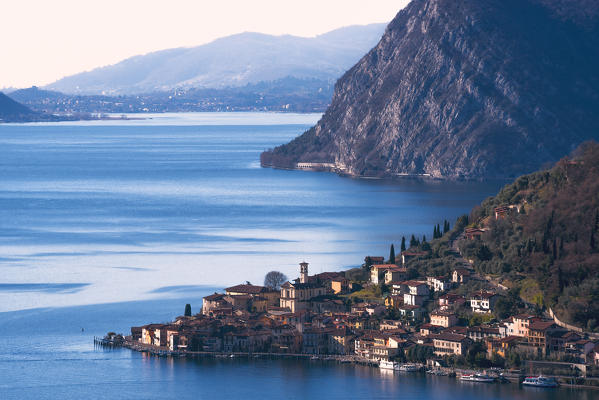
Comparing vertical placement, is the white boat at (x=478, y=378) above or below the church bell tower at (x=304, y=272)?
below

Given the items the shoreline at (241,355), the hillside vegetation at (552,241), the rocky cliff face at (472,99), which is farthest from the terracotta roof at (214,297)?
the rocky cliff face at (472,99)

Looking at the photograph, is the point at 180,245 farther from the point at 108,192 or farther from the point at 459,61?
the point at 459,61

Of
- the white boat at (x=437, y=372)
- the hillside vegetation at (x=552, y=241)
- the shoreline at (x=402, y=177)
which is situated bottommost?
the shoreline at (x=402, y=177)

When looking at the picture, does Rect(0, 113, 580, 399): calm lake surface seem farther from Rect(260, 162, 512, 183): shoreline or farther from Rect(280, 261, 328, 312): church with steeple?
Rect(280, 261, 328, 312): church with steeple

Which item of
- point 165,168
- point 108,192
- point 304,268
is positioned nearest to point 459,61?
point 165,168

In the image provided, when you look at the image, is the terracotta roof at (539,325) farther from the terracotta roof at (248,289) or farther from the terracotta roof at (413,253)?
the terracotta roof at (413,253)

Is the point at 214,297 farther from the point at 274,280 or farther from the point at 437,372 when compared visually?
the point at 437,372
